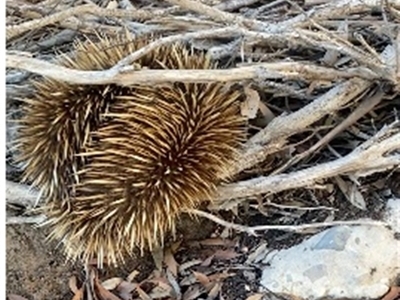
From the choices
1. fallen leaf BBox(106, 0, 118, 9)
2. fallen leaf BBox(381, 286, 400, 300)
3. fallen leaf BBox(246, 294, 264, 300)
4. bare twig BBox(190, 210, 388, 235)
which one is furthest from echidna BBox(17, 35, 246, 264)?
fallen leaf BBox(381, 286, 400, 300)

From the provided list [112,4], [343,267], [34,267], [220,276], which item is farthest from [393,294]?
[112,4]

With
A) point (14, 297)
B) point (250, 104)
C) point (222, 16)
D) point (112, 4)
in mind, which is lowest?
point (14, 297)

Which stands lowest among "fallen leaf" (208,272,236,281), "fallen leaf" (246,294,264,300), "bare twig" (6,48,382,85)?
"fallen leaf" (208,272,236,281)

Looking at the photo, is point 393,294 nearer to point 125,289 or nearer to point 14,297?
point 125,289

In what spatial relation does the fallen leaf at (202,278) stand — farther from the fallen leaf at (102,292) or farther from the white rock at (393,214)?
the white rock at (393,214)

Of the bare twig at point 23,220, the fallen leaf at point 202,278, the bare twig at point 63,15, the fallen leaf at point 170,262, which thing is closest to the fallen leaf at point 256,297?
the fallen leaf at point 202,278

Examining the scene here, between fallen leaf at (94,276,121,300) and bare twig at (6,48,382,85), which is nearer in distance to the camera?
bare twig at (6,48,382,85)

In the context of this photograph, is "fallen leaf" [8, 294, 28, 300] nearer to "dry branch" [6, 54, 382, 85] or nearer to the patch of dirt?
the patch of dirt
